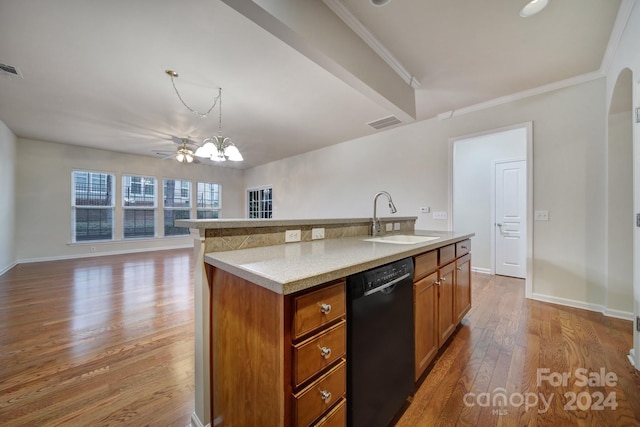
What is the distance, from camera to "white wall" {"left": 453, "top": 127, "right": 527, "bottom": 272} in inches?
165

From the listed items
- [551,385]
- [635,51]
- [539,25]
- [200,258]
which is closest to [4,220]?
[200,258]

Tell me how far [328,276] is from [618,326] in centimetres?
328

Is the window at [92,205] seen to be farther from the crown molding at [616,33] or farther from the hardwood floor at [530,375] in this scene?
the crown molding at [616,33]

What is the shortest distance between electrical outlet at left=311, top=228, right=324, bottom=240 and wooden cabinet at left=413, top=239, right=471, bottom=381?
2.31ft

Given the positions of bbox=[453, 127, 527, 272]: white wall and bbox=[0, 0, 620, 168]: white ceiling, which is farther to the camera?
bbox=[453, 127, 527, 272]: white wall

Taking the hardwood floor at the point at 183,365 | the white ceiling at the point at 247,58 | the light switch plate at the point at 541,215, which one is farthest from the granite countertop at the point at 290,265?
the light switch plate at the point at 541,215

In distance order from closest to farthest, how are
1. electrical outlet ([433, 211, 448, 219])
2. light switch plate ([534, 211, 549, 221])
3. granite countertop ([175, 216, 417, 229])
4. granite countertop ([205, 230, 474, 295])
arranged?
granite countertop ([205, 230, 474, 295]), granite countertop ([175, 216, 417, 229]), light switch plate ([534, 211, 549, 221]), electrical outlet ([433, 211, 448, 219])

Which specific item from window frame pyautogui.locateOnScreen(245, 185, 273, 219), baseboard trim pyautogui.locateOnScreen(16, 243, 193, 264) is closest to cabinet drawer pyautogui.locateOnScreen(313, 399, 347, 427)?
window frame pyautogui.locateOnScreen(245, 185, 273, 219)

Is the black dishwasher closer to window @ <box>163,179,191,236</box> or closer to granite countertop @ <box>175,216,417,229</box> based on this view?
granite countertop @ <box>175,216,417,229</box>

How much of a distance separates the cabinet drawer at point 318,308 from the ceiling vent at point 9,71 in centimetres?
404

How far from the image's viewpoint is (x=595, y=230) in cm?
273

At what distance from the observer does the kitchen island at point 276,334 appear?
82 cm

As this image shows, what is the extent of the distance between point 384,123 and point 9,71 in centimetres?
472

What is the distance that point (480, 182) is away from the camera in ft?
14.7
